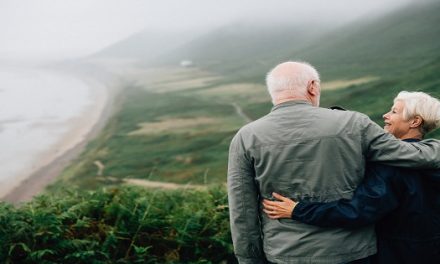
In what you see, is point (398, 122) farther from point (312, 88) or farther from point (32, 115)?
point (32, 115)

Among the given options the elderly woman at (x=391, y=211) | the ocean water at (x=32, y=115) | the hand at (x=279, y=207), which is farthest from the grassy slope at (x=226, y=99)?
the elderly woman at (x=391, y=211)

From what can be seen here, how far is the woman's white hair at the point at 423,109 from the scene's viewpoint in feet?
12.4

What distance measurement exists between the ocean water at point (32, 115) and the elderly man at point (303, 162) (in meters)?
35.6

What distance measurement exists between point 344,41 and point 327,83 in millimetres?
33184

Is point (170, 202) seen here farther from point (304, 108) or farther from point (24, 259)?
point (304, 108)

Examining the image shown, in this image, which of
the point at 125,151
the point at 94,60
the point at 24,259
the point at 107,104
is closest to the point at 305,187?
the point at 24,259

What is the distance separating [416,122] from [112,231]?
12.4 ft

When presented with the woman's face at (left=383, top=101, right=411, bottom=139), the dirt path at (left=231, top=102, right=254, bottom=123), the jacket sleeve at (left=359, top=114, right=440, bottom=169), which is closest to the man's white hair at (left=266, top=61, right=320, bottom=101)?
the jacket sleeve at (left=359, top=114, right=440, bottom=169)

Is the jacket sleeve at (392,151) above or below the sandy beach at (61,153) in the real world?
above

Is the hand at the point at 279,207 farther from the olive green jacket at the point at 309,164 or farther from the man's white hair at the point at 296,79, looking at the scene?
the man's white hair at the point at 296,79

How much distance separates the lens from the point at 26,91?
92.2 metres

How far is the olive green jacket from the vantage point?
3457 millimetres

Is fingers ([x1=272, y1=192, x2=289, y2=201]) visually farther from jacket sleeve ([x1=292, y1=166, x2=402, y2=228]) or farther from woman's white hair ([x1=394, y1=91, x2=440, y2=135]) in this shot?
woman's white hair ([x1=394, y1=91, x2=440, y2=135])

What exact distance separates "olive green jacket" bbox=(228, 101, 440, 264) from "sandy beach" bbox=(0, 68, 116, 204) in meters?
16.7
